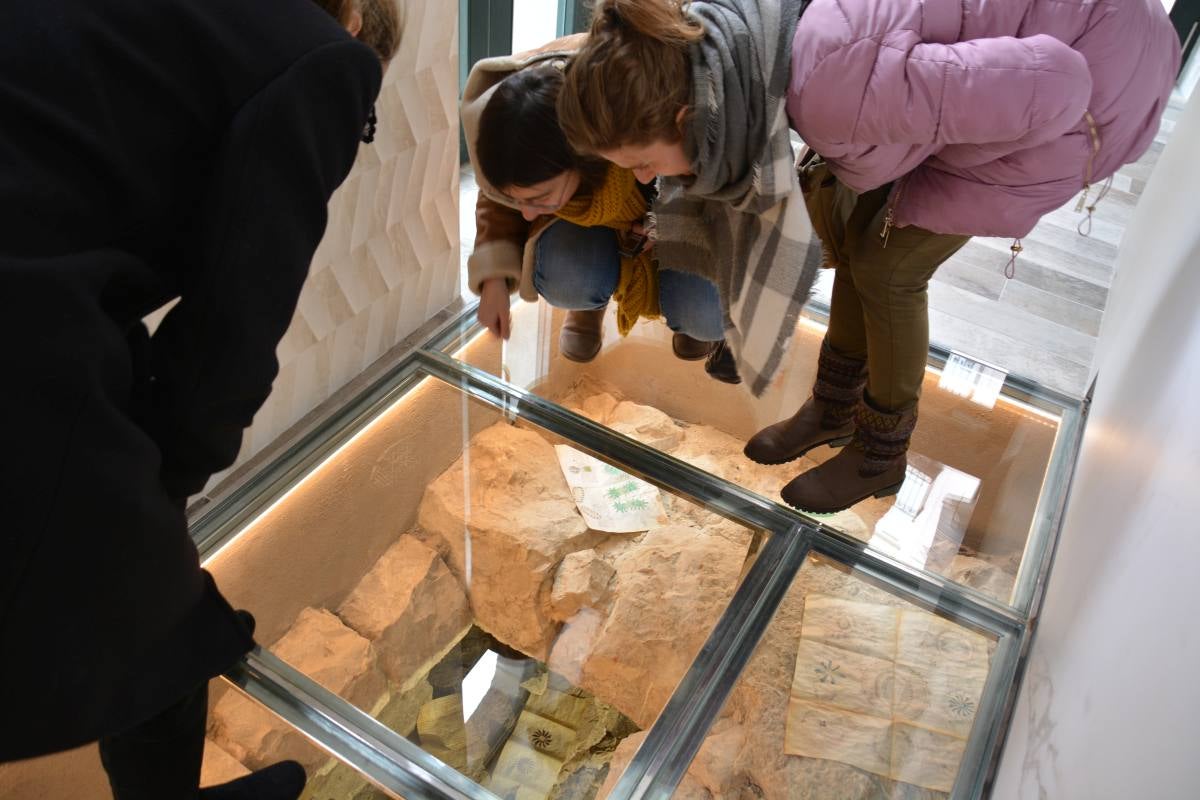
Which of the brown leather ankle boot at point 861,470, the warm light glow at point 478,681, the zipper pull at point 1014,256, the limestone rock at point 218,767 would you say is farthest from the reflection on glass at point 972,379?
the limestone rock at point 218,767

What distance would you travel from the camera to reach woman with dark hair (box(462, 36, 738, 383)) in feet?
3.40

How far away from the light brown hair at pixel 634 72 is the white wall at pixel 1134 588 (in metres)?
0.57

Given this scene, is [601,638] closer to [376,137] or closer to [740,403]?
[740,403]

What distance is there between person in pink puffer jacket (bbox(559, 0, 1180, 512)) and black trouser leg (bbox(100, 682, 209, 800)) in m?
0.74

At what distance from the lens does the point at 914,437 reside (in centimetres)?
159

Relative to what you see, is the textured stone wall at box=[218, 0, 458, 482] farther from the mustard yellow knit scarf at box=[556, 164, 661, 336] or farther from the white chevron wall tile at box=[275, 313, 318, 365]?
the mustard yellow knit scarf at box=[556, 164, 661, 336]

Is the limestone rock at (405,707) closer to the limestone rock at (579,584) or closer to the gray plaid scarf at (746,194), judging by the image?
the limestone rock at (579,584)

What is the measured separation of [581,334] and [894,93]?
82 cm

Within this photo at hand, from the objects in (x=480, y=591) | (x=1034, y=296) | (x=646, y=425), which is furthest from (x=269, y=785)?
(x=1034, y=296)

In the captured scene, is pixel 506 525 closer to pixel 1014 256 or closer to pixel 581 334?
pixel 581 334

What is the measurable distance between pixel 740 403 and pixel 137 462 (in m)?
1.12

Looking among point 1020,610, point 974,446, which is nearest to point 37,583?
point 1020,610

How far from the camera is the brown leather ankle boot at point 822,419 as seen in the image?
1.35m

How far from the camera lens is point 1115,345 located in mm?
1542
